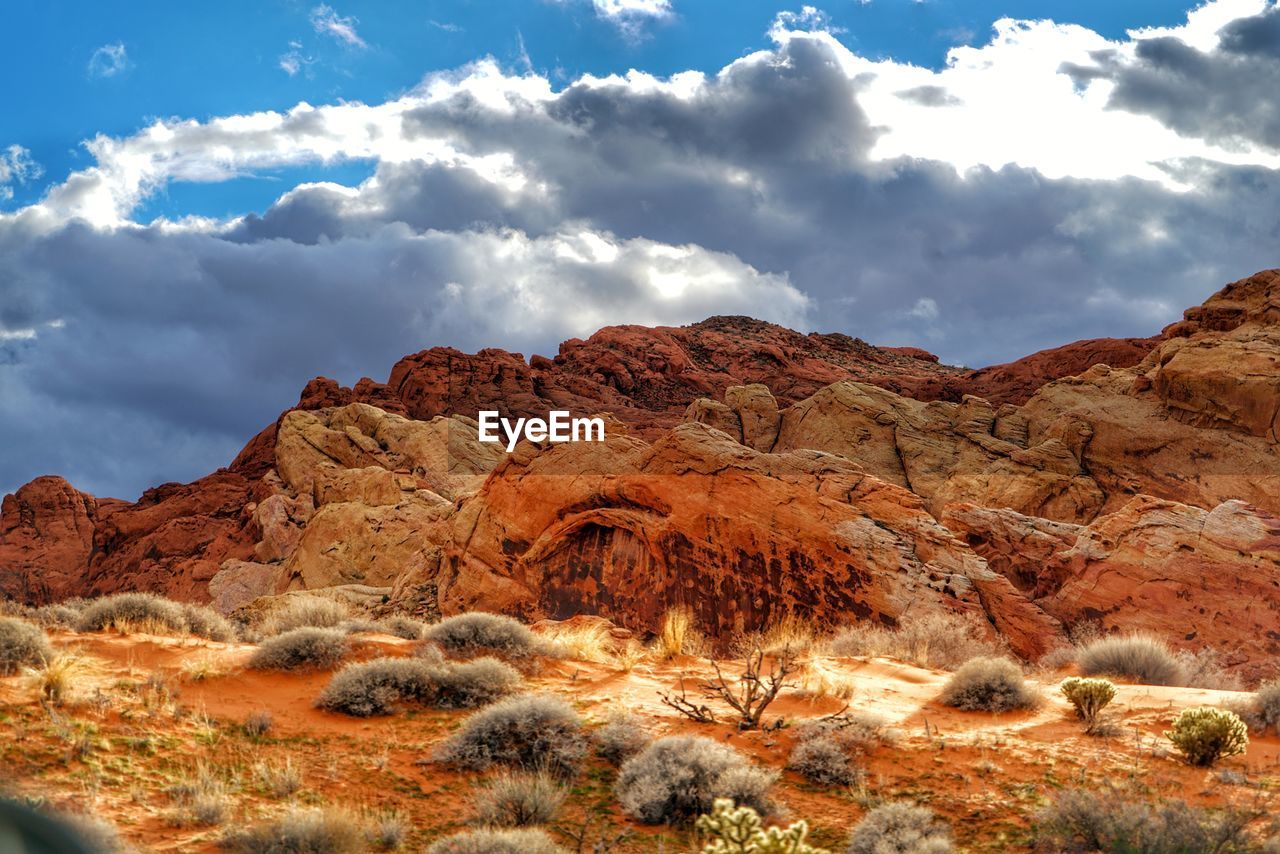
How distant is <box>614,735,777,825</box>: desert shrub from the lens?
9.35m

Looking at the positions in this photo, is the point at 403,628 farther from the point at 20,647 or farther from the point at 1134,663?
the point at 1134,663

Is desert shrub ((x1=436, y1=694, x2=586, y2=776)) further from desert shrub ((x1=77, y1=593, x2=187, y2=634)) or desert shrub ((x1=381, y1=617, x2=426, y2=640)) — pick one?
desert shrub ((x1=77, y1=593, x2=187, y2=634))

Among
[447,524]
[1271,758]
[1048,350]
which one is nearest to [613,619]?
[447,524]

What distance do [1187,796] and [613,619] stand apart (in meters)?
12.9

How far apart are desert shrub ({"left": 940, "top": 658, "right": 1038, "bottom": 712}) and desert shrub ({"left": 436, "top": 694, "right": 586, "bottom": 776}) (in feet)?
17.0

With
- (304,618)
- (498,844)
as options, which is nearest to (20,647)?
(304,618)

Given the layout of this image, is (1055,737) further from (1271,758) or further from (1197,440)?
(1197,440)

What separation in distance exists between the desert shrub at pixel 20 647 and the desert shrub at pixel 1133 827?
10.9 m

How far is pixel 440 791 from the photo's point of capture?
9.90 metres

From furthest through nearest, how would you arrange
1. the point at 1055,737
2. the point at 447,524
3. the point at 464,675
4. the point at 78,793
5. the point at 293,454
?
the point at 293,454
the point at 447,524
the point at 464,675
the point at 1055,737
the point at 78,793

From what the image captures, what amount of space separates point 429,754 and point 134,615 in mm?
7105

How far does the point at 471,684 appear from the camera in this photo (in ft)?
41.3

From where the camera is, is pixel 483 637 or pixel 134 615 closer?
pixel 483 637

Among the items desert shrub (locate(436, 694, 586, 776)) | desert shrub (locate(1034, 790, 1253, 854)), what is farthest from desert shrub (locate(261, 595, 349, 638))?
desert shrub (locate(1034, 790, 1253, 854))
